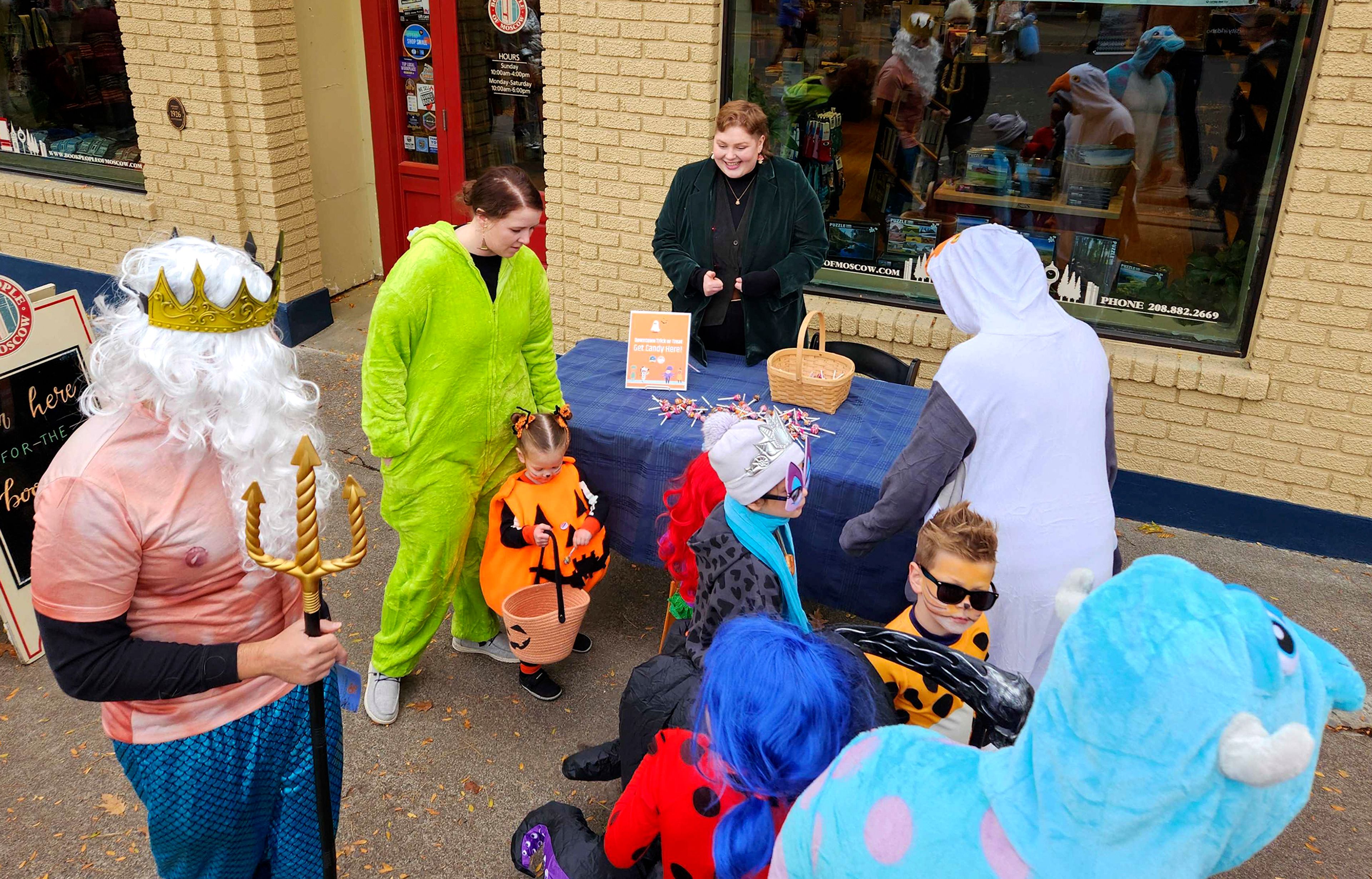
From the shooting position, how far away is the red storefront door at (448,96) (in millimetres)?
7160

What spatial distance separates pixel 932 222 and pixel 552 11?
2650 millimetres

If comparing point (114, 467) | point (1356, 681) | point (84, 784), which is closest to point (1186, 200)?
point (1356, 681)

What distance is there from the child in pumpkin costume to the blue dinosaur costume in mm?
2523

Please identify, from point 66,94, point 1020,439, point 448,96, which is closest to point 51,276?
point 66,94

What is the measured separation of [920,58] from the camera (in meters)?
5.68

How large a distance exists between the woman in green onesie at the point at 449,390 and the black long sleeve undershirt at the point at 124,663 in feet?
5.04

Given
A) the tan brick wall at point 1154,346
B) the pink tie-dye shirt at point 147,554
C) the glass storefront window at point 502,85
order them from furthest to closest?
1. the glass storefront window at point 502,85
2. the tan brick wall at point 1154,346
3. the pink tie-dye shirt at point 147,554

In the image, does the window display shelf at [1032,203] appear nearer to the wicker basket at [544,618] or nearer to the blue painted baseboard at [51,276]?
the wicker basket at [544,618]

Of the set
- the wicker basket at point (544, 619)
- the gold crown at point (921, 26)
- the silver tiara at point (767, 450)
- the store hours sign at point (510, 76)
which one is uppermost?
the gold crown at point (921, 26)

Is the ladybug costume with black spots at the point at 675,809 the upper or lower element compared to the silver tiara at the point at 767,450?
lower

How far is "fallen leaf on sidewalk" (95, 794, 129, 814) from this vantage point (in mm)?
3541

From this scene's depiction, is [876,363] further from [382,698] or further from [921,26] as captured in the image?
[382,698]

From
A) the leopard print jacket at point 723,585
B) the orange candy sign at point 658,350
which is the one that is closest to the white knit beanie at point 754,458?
the leopard print jacket at point 723,585

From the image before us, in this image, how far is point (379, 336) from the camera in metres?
3.43
